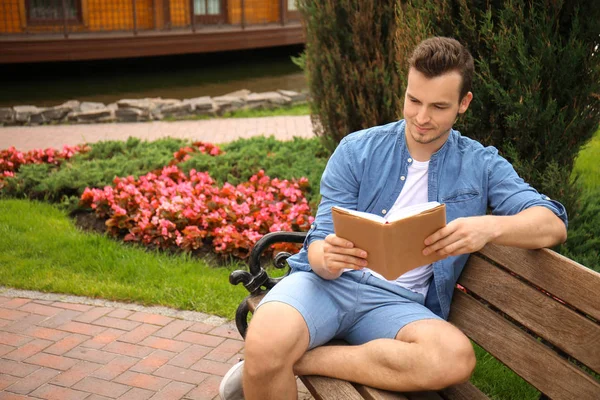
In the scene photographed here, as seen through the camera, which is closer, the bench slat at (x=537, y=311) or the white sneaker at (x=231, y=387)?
the bench slat at (x=537, y=311)

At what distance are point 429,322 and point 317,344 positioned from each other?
0.42 metres

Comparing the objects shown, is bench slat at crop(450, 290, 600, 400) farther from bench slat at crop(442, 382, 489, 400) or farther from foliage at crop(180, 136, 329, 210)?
foliage at crop(180, 136, 329, 210)

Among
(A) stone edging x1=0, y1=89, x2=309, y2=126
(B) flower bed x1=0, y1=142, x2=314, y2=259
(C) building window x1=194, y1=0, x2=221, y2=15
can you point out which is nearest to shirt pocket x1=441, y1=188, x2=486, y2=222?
(B) flower bed x1=0, y1=142, x2=314, y2=259

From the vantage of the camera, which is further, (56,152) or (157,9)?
(157,9)

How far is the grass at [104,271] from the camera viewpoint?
14.8 feet

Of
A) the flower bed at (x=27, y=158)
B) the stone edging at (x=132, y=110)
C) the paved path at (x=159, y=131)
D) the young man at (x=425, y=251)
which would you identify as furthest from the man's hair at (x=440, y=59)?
the stone edging at (x=132, y=110)

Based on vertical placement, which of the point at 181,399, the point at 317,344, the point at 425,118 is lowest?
the point at 181,399

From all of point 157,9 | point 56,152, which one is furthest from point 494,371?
point 157,9

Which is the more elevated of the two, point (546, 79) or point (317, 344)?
point (546, 79)

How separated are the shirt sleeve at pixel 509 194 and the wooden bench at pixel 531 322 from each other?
0.53 feet

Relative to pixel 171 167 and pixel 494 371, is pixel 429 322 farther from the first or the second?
pixel 171 167

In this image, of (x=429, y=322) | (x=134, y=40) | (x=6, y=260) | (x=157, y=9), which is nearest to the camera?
(x=429, y=322)

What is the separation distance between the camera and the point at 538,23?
338 centimetres

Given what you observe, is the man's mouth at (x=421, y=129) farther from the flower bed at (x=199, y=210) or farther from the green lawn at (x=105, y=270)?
the flower bed at (x=199, y=210)
